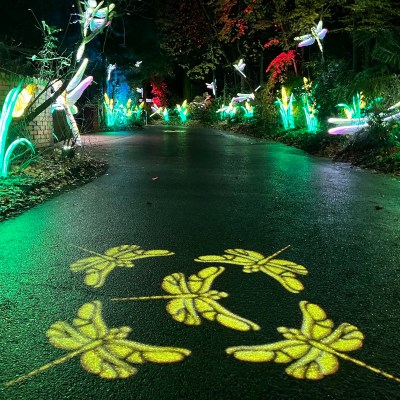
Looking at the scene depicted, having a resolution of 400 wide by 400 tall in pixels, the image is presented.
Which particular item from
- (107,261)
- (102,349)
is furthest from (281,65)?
(102,349)

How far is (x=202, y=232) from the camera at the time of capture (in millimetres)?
4613

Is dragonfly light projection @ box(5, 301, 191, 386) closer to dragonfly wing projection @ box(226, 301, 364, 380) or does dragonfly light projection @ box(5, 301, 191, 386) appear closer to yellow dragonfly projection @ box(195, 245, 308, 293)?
dragonfly wing projection @ box(226, 301, 364, 380)

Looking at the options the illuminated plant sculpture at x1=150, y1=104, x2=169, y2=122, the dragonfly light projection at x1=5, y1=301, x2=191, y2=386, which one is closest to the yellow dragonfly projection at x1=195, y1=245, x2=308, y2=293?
the dragonfly light projection at x1=5, y1=301, x2=191, y2=386

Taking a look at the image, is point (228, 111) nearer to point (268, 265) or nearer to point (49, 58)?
point (49, 58)

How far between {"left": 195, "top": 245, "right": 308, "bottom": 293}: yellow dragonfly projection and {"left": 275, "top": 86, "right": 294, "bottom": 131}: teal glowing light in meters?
15.7

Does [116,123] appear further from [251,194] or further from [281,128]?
[251,194]

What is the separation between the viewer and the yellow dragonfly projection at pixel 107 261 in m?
3.31

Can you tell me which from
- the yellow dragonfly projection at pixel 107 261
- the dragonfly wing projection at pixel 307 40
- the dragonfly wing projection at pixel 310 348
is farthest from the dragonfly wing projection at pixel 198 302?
the dragonfly wing projection at pixel 307 40

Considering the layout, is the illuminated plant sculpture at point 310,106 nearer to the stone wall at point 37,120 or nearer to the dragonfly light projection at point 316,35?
the dragonfly light projection at point 316,35

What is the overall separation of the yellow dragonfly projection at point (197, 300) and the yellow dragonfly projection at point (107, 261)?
448 millimetres

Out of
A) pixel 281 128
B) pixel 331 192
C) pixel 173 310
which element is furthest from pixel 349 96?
pixel 173 310

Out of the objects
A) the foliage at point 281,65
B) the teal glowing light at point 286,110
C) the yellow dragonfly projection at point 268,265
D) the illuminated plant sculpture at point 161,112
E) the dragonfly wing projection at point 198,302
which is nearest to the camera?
the dragonfly wing projection at point 198,302

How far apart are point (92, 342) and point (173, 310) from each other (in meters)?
0.59

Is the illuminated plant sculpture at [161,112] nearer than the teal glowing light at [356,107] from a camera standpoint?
No
